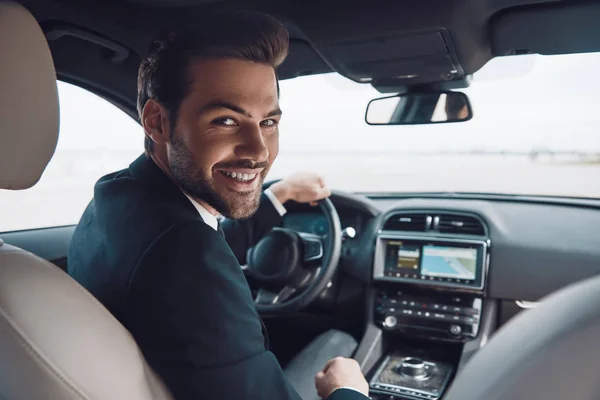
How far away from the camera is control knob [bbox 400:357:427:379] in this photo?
3062 mm

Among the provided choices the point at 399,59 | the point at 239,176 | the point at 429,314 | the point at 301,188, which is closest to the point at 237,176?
the point at 239,176

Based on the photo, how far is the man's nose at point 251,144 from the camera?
1.82m

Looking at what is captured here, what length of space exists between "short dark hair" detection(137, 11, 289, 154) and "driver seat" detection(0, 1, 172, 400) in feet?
1.24

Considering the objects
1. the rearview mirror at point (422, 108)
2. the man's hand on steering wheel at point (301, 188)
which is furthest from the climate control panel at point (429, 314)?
the rearview mirror at point (422, 108)

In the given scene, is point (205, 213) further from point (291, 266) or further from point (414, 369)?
point (414, 369)

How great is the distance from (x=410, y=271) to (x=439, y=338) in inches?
14.8

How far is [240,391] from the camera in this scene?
136 centimetres

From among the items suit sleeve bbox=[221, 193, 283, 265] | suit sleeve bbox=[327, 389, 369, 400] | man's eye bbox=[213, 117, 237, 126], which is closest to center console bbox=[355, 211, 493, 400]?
suit sleeve bbox=[221, 193, 283, 265]

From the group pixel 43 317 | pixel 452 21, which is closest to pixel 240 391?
pixel 43 317

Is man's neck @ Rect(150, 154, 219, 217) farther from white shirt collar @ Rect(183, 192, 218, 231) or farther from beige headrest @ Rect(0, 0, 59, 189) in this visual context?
beige headrest @ Rect(0, 0, 59, 189)

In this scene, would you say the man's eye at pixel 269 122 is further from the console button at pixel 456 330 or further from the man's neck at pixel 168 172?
the console button at pixel 456 330

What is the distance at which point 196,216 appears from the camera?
153cm

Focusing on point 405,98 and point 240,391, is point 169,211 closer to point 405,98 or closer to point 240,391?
point 240,391

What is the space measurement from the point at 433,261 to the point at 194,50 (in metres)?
1.97
